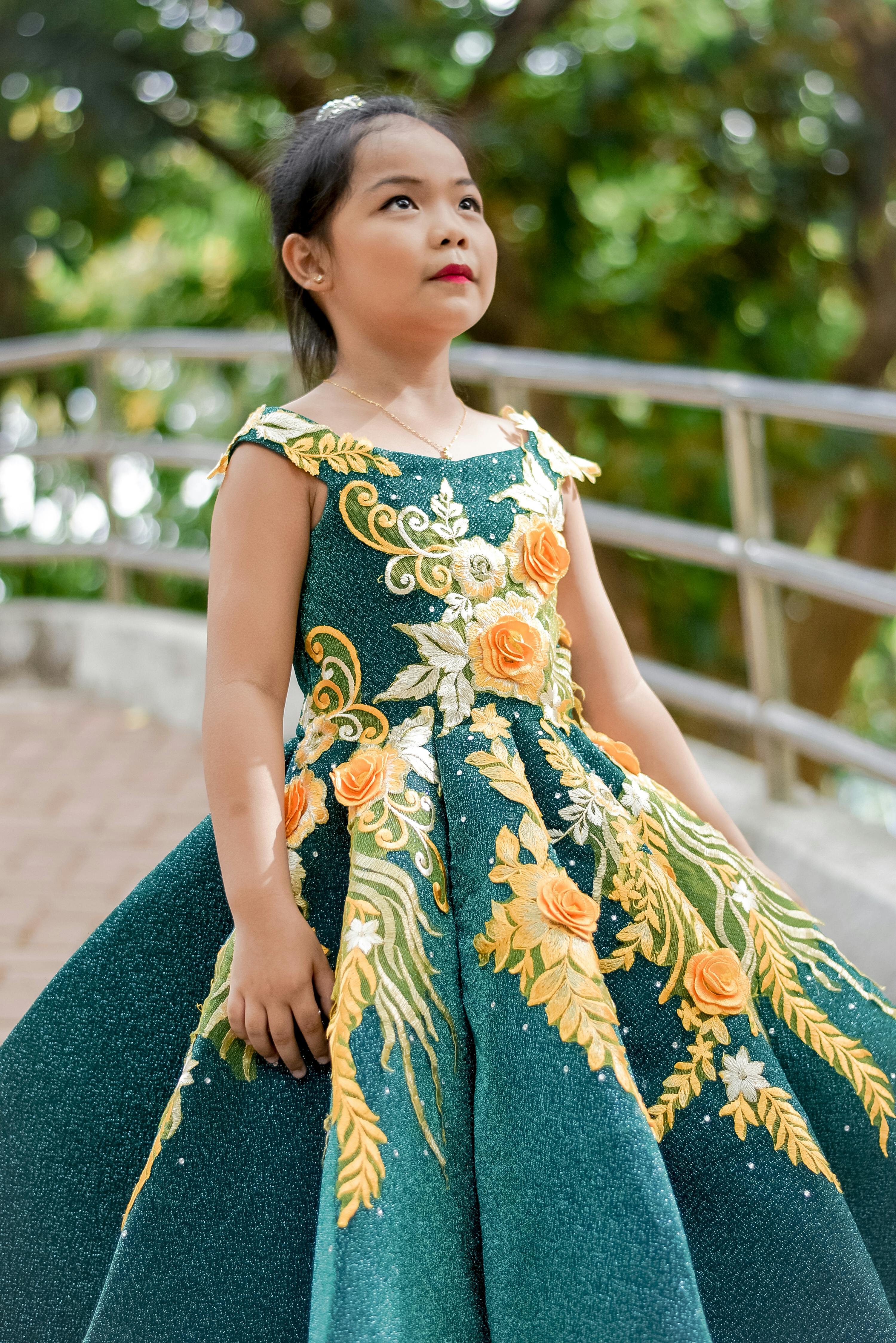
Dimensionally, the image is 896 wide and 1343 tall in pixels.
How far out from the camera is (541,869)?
1451mm

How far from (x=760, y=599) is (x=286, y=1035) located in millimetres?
1673

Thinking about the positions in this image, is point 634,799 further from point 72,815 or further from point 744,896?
point 72,815

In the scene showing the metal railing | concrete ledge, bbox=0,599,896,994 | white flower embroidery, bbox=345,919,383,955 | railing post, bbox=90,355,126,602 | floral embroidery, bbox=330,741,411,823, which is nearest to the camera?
white flower embroidery, bbox=345,919,383,955

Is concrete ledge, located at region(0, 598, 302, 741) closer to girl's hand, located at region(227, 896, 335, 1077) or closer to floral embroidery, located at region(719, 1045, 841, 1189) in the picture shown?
girl's hand, located at region(227, 896, 335, 1077)

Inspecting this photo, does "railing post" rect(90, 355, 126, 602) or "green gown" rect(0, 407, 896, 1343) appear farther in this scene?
"railing post" rect(90, 355, 126, 602)

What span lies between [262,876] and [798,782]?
163 cm

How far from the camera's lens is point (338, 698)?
5.22ft

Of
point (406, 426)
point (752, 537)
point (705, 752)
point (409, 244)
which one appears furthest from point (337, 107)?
point (705, 752)

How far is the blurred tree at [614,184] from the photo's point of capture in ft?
14.9

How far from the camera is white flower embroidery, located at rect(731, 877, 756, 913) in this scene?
156cm

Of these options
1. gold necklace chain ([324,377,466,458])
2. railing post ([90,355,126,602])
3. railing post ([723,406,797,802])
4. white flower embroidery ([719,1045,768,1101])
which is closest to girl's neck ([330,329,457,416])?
gold necklace chain ([324,377,466,458])

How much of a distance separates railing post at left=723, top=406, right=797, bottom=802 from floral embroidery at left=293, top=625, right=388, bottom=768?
54.2 inches

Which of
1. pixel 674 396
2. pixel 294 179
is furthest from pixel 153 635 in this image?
pixel 294 179

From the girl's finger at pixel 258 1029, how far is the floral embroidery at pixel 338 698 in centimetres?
29
